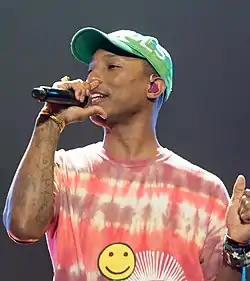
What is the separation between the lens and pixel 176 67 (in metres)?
2.47

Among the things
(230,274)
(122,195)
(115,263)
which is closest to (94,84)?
(122,195)

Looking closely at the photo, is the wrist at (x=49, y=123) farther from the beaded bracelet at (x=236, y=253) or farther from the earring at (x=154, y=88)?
the beaded bracelet at (x=236, y=253)

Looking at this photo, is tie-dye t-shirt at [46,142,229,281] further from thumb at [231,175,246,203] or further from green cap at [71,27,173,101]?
green cap at [71,27,173,101]

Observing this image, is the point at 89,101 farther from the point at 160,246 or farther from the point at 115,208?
the point at 160,246

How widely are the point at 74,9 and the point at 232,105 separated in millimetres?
610

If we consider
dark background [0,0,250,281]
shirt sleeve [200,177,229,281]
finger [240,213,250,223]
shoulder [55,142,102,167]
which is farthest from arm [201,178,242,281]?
dark background [0,0,250,281]

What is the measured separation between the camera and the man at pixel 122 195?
156 cm

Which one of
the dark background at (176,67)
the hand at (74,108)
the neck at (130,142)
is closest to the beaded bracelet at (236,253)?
the neck at (130,142)

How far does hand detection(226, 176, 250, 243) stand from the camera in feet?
5.06

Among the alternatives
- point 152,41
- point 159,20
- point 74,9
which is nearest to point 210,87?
point 159,20

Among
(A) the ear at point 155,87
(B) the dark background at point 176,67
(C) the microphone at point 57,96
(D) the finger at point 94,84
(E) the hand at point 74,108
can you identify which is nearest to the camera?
(C) the microphone at point 57,96

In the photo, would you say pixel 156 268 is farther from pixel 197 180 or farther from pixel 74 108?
pixel 74 108

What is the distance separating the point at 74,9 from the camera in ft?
8.06

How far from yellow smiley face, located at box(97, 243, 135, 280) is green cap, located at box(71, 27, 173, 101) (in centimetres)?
47
